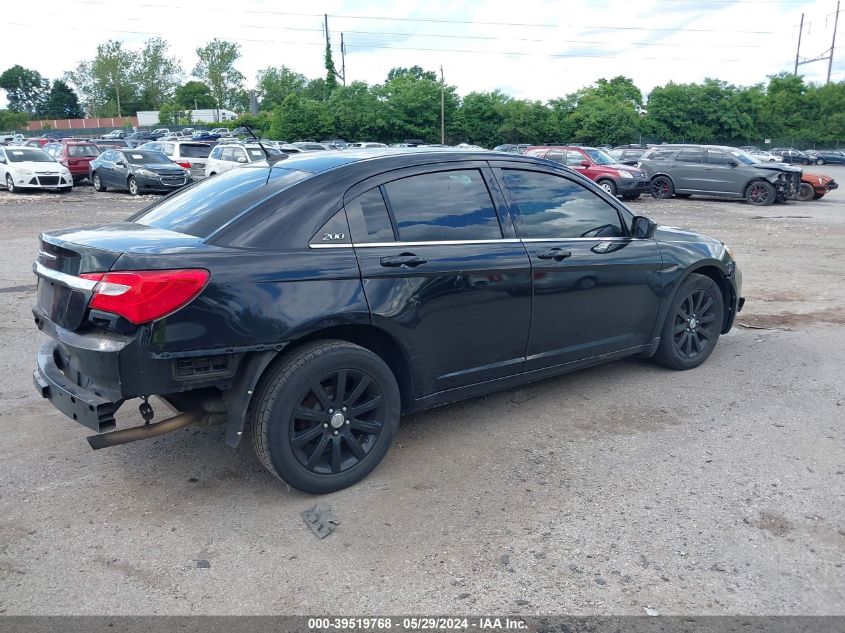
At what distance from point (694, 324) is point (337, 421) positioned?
325 centimetres

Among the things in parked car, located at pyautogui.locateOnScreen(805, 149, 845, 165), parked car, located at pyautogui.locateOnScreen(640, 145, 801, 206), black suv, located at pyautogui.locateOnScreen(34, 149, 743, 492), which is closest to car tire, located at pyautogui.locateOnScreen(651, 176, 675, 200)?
parked car, located at pyautogui.locateOnScreen(640, 145, 801, 206)

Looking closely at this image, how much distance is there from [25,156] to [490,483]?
79.4ft

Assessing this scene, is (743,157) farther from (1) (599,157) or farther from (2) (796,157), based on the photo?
(2) (796,157)

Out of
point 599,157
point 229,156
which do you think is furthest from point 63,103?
point 599,157

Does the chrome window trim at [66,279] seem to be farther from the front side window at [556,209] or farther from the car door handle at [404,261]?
the front side window at [556,209]

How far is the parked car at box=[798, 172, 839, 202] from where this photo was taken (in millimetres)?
21531

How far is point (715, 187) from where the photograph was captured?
21141 mm

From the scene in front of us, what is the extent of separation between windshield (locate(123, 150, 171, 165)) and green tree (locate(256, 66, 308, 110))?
212 ft

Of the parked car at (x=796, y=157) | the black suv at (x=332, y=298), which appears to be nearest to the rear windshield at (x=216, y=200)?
the black suv at (x=332, y=298)

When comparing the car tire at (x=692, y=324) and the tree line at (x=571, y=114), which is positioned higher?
the tree line at (x=571, y=114)

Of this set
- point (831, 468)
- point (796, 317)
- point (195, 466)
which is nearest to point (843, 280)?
point (796, 317)

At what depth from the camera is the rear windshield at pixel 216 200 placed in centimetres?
388

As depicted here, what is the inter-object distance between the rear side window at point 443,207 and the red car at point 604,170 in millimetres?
16562

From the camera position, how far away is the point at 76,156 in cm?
2630
